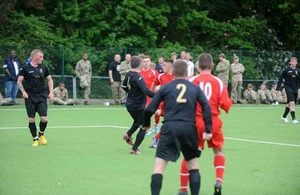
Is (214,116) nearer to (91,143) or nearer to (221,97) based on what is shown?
(221,97)

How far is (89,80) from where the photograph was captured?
99.0ft

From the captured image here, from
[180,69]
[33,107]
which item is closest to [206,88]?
[180,69]

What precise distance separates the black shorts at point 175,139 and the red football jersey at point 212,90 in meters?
0.98

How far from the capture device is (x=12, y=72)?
2755 cm

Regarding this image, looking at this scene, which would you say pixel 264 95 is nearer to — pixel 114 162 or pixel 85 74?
pixel 85 74

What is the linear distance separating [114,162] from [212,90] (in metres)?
3.56

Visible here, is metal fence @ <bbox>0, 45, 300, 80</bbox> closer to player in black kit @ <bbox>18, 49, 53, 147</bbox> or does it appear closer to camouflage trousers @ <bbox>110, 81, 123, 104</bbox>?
camouflage trousers @ <bbox>110, 81, 123, 104</bbox>

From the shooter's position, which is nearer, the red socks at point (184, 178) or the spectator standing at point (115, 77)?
the red socks at point (184, 178)

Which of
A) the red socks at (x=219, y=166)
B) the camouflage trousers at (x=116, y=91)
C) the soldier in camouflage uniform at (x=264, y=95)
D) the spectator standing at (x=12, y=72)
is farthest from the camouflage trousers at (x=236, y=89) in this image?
the red socks at (x=219, y=166)

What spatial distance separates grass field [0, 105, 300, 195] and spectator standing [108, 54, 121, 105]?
8.68 meters

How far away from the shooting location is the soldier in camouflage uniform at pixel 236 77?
32.0 meters

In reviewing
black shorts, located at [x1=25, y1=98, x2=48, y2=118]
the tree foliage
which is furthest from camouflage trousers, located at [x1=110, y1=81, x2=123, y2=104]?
black shorts, located at [x1=25, y1=98, x2=48, y2=118]

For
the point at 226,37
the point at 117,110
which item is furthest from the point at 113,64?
the point at 226,37

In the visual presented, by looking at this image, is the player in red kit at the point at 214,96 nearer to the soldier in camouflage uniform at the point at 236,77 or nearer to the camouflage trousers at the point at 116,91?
the camouflage trousers at the point at 116,91
